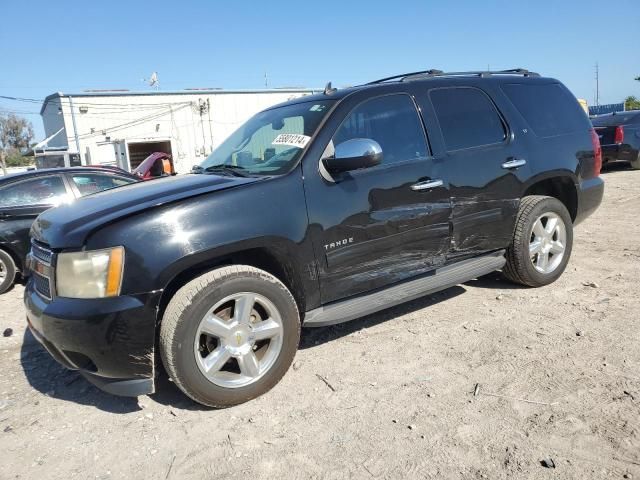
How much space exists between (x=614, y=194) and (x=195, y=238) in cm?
905

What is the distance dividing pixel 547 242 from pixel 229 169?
9.56 ft

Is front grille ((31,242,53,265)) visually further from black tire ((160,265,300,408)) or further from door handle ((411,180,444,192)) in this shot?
door handle ((411,180,444,192))

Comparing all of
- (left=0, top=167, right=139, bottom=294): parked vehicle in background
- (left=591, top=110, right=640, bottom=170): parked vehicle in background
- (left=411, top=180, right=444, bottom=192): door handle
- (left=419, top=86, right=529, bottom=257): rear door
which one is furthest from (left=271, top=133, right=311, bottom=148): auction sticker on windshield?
(left=591, top=110, right=640, bottom=170): parked vehicle in background

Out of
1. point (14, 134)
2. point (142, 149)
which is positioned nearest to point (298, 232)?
point (142, 149)

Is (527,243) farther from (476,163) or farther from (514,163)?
(476,163)

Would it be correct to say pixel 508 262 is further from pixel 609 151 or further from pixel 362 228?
pixel 609 151

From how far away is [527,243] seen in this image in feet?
14.1

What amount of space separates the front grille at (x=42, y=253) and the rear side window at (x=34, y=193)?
343 cm

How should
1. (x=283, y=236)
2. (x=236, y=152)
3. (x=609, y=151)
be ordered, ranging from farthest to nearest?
(x=609, y=151), (x=236, y=152), (x=283, y=236)

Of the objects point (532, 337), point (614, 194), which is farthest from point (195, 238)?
point (614, 194)

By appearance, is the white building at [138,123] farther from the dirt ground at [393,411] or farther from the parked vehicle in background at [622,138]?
the dirt ground at [393,411]

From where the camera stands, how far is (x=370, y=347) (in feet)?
11.7

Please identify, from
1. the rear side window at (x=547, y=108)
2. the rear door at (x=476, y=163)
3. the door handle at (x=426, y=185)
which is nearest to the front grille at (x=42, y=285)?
the door handle at (x=426, y=185)

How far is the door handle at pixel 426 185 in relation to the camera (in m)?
3.55
